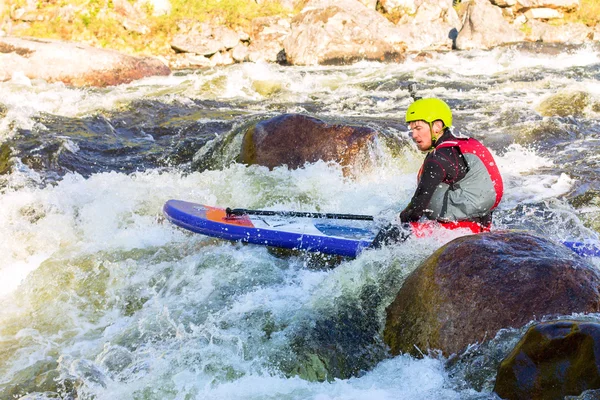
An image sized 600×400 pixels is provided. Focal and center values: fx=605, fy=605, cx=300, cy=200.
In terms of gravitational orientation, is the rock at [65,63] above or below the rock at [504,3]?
below

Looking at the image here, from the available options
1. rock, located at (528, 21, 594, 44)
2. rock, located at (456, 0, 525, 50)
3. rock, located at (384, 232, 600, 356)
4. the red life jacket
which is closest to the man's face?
the red life jacket

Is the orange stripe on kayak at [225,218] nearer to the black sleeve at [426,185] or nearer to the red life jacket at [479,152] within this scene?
the black sleeve at [426,185]

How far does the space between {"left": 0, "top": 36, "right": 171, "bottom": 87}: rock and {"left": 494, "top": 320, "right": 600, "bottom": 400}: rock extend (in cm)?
1174

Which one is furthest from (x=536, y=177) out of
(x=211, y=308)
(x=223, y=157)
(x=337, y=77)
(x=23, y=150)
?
(x=337, y=77)

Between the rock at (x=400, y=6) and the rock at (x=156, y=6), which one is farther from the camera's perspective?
the rock at (x=400, y=6)

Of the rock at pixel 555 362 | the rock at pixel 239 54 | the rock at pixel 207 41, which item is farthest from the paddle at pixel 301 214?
the rock at pixel 239 54

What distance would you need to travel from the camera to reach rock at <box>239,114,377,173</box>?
22.8 ft

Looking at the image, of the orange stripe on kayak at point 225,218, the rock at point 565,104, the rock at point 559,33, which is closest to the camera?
→ the orange stripe on kayak at point 225,218

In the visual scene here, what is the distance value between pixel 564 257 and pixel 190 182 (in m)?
4.60

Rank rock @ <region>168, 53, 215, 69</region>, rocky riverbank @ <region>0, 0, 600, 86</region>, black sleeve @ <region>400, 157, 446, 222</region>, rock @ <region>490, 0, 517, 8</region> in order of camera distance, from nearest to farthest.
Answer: black sleeve @ <region>400, 157, 446, 222</region>
rocky riverbank @ <region>0, 0, 600, 86</region>
rock @ <region>168, 53, 215, 69</region>
rock @ <region>490, 0, 517, 8</region>

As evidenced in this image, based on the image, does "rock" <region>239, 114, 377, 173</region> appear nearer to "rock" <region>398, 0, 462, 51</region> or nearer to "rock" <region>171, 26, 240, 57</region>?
"rock" <region>171, 26, 240, 57</region>

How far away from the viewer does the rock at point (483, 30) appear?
63.1 ft

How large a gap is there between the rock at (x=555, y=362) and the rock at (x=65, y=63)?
38.5ft

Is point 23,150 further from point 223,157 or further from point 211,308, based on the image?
point 211,308
